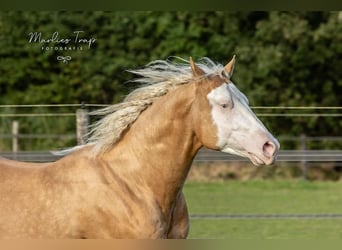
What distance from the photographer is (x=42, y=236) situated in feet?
12.5

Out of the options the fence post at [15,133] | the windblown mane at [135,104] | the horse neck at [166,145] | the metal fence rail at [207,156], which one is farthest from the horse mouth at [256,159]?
the fence post at [15,133]

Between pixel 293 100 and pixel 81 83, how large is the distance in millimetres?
3607

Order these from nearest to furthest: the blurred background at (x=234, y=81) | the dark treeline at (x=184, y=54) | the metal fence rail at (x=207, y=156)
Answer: the metal fence rail at (x=207, y=156) < the blurred background at (x=234, y=81) < the dark treeline at (x=184, y=54)

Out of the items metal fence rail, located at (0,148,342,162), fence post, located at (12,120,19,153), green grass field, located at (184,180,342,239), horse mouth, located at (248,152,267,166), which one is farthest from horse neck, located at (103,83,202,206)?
fence post, located at (12,120,19,153)

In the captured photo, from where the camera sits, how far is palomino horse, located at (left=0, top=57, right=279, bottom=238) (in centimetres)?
374

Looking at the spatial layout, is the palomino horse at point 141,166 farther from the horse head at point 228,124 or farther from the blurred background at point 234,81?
the blurred background at point 234,81

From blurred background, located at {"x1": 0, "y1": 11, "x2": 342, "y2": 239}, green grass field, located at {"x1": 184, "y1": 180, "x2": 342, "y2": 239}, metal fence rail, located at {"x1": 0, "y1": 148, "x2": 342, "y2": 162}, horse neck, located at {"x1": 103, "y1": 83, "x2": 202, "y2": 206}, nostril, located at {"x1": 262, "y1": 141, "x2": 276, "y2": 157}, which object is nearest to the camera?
nostril, located at {"x1": 262, "y1": 141, "x2": 276, "y2": 157}

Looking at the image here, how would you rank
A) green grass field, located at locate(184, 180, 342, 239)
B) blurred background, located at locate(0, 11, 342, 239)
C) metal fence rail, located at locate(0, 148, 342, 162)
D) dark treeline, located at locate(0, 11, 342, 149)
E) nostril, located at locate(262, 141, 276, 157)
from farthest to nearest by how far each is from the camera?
dark treeline, located at locate(0, 11, 342, 149), blurred background, located at locate(0, 11, 342, 239), metal fence rail, located at locate(0, 148, 342, 162), green grass field, located at locate(184, 180, 342, 239), nostril, located at locate(262, 141, 276, 157)

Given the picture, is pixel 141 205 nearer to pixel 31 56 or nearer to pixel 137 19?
pixel 31 56

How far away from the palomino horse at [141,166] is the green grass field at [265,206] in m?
2.77

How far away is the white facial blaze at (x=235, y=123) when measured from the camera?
12.1ft

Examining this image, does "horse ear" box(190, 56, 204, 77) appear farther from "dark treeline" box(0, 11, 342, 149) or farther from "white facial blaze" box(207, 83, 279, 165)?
"dark treeline" box(0, 11, 342, 149)

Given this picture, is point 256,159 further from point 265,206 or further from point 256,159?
point 265,206

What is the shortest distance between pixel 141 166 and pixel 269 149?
660mm
